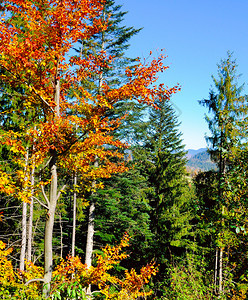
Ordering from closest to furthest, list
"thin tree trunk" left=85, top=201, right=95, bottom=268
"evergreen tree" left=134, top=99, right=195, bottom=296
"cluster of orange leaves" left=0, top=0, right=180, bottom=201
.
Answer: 1. "cluster of orange leaves" left=0, top=0, right=180, bottom=201
2. "thin tree trunk" left=85, top=201, right=95, bottom=268
3. "evergreen tree" left=134, top=99, right=195, bottom=296

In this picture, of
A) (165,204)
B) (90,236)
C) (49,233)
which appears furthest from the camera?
(165,204)

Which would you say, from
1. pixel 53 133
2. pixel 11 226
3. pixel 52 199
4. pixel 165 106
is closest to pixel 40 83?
pixel 53 133

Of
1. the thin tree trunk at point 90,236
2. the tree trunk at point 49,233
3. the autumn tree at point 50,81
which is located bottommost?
the thin tree trunk at point 90,236

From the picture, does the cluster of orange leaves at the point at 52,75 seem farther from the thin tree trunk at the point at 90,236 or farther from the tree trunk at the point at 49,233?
the thin tree trunk at the point at 90,236

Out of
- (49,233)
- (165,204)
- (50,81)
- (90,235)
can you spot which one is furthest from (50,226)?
(165,204)

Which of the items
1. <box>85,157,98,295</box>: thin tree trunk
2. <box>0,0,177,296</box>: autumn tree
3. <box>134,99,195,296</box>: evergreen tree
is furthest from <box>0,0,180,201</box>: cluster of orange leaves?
<box>134,99,195,296</box>: evergreen tree

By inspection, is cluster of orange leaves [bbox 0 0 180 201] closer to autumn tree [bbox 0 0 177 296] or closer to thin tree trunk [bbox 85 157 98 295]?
autumn tree [bbox 0 0 177 296]

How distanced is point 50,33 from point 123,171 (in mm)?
7114

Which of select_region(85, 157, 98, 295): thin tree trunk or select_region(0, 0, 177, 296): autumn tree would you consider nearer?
select_region(0, 0, 177, 296): autumn tree

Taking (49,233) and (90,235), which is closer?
(49,233)

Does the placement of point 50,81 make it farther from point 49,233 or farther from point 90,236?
point 90,236

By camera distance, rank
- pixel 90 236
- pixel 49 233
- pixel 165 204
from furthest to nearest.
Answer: pixel 165 204
pixel 90 236
pixel 49 233

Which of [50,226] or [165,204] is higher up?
[50,226]

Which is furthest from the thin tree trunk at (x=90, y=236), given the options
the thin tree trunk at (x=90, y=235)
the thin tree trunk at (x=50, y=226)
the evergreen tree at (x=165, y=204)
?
the thin tree trunk at (x=50, y=226)
